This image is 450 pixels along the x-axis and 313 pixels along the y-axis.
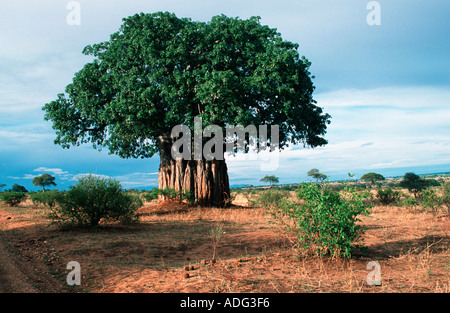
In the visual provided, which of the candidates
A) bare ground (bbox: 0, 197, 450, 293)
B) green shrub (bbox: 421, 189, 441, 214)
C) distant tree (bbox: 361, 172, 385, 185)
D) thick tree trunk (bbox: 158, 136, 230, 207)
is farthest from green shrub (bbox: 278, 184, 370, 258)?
distant tree (bbox: 361, 172, 385, 185)

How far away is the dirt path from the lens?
217 inches

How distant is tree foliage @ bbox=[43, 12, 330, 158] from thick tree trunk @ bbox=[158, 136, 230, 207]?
1904mm

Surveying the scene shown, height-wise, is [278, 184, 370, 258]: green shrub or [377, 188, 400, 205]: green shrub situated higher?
[278, 184, 370, 258]: green shrub

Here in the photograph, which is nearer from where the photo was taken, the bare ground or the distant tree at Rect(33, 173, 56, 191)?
the bare ground

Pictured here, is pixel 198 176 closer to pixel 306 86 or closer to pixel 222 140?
pixel 222 140

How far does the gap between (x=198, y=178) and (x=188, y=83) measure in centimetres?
503

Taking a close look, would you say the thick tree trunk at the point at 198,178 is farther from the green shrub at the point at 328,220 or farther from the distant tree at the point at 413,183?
the distant tree at the point at 413,183

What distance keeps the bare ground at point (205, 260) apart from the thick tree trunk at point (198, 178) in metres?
4.85

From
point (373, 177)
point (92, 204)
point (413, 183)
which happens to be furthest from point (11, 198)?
point (373, 177)

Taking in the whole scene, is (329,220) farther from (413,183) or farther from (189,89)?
(413,183)

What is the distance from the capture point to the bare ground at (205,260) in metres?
5.25

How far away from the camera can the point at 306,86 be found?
620 inches

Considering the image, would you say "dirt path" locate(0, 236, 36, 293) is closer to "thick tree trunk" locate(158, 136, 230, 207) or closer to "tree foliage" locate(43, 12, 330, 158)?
"tree foliage" locate(43, 12, 330, 158)

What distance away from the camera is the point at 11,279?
6.04 meters
